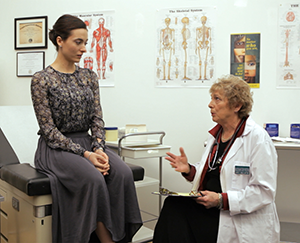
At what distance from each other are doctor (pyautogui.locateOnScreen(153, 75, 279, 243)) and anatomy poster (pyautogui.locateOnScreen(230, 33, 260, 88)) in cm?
124

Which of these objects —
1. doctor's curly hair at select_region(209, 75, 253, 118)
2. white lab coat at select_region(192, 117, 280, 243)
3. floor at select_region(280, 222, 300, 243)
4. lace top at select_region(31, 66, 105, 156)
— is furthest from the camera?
floor at select_region(280, 222, 300, 243)

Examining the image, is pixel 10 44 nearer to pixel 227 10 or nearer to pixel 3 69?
pixel 3 69

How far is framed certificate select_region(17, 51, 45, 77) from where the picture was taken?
3.50m

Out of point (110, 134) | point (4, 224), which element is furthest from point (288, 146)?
point (4, 224)

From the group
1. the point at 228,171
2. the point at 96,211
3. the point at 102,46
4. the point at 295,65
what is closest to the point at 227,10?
the point at 295,65

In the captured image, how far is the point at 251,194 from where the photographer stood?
5.28ft

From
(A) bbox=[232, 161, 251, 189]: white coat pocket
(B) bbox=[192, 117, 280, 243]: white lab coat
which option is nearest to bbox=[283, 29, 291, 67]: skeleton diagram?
(B) bbox=[192, 117, 280, 243]: white lab coat

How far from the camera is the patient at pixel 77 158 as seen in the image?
1886 mm

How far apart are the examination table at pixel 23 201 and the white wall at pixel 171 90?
1.02 m

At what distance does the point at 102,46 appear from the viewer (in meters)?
3.31

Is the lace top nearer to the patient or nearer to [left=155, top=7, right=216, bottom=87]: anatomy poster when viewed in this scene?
the patient

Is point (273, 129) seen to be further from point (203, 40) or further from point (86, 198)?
point (86, 198)

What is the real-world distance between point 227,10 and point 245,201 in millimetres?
1947

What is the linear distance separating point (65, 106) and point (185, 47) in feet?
4.63
